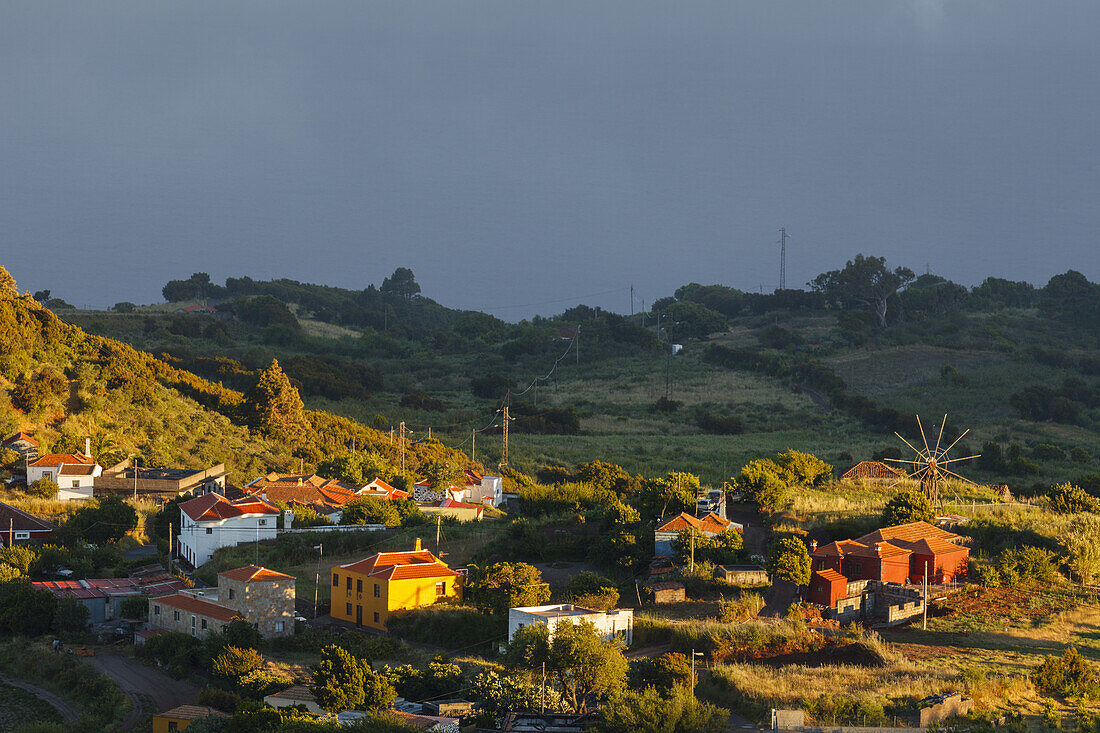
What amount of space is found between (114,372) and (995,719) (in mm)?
47427

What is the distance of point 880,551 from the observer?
29344mm

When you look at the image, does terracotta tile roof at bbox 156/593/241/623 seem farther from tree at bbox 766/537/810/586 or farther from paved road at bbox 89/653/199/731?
tree at bbox 766/537/810/586

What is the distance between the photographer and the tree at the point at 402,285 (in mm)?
132125

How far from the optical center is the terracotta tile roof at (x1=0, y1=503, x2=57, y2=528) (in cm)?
3703

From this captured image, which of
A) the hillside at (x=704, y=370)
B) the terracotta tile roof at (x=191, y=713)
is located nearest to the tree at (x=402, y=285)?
the hillside at (x=704, y=370)

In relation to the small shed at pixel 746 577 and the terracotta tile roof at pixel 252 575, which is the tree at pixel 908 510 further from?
the terracotta tile roof at pixel 252 575

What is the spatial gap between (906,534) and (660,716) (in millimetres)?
14534

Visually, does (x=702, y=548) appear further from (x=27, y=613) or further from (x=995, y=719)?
(x=27, y=613)

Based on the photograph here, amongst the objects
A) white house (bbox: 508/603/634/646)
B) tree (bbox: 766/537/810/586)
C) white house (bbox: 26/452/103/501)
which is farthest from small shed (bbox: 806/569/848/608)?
white house (bbox: 26/452/103/501)

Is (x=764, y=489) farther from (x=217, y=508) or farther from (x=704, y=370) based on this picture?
(x=704, y=370)

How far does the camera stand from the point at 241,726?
20.2 meters

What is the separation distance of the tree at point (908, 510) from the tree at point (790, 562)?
518cm

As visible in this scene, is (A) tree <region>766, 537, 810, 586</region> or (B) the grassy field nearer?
(B) the grassy field

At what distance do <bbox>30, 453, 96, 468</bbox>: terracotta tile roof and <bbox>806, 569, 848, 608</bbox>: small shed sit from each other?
3067 centimetres
